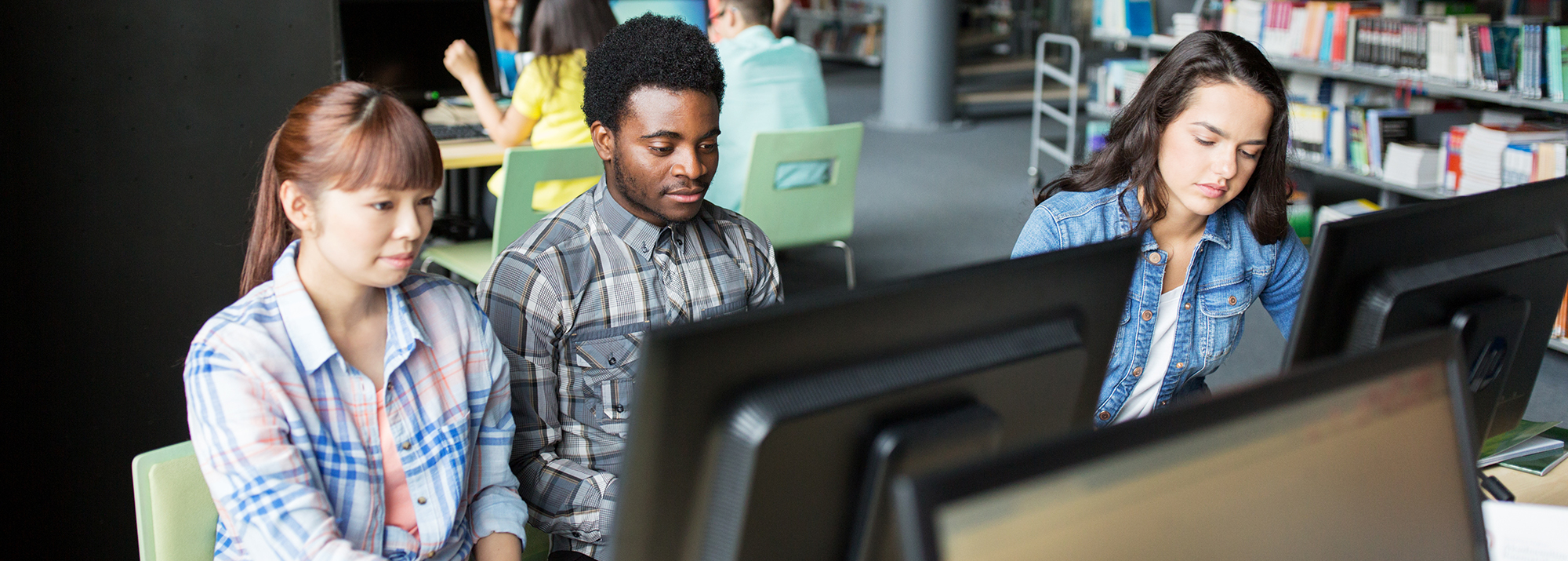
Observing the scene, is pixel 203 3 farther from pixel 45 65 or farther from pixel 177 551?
pixel 177 551

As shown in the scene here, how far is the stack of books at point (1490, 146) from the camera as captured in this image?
3.24 m

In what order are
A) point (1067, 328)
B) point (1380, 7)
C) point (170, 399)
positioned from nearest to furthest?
point (1067, 328) < point (170, 399) < point (1380, 7)

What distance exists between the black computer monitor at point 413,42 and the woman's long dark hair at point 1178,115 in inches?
98.8

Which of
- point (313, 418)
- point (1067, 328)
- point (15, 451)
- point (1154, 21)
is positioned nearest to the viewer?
point (1067, 328)

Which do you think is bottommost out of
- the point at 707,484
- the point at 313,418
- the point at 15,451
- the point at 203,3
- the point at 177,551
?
the point at 15,451

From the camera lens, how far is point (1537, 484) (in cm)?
131

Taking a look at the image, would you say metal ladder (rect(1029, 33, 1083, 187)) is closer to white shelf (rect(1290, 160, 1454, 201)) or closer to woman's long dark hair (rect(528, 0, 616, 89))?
white shelf (rect(1290, 160, 1454, 201))

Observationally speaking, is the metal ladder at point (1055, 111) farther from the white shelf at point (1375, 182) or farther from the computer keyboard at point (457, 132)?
→ the computer keyboard at point (457, 132)

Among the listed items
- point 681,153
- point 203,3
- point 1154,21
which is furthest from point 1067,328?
point 1154,21

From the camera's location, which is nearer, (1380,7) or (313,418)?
(313,418)

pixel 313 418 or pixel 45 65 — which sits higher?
pixel 45 65

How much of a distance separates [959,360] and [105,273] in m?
1.48

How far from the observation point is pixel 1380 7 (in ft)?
13.1

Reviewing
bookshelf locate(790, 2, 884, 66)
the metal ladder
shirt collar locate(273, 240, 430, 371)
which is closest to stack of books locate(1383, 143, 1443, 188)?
the metal ladder
